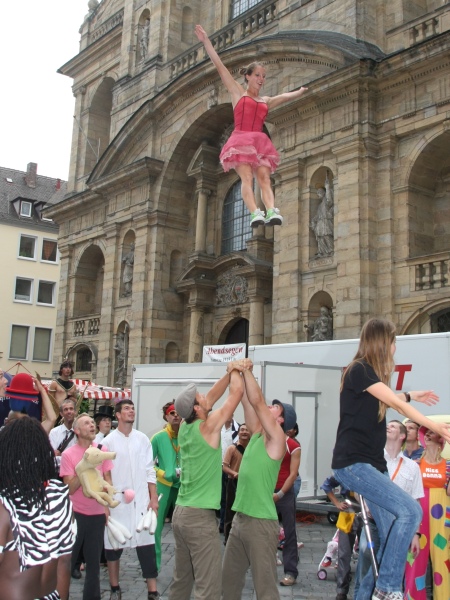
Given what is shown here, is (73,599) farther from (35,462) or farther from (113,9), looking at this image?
(113,9)

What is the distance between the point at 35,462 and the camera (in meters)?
3.67

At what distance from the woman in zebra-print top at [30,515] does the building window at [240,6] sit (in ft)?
76.5

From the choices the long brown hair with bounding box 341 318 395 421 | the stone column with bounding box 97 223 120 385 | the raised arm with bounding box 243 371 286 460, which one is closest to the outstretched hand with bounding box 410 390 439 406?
the long brown hair with bounding box 341 318 395 421

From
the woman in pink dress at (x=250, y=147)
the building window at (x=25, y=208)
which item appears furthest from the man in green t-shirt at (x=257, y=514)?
the building window at (x=25, y=208)

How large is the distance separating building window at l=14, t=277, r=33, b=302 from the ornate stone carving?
76.6 ft

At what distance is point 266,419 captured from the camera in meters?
5.19

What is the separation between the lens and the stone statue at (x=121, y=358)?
81.4 ft

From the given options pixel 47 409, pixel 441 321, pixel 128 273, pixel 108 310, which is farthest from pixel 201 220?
pixel 47 409

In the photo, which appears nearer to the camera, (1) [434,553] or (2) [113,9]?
(1) [434,553]

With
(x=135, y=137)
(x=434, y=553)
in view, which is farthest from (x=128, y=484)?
(x=135, y=137)

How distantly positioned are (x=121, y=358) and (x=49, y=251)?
22.3 m

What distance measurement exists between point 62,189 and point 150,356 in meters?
29.0

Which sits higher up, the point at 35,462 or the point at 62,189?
the point at 62,189

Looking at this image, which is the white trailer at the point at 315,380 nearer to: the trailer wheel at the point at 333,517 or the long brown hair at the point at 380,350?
the trailer wheel at the point at 333,517
